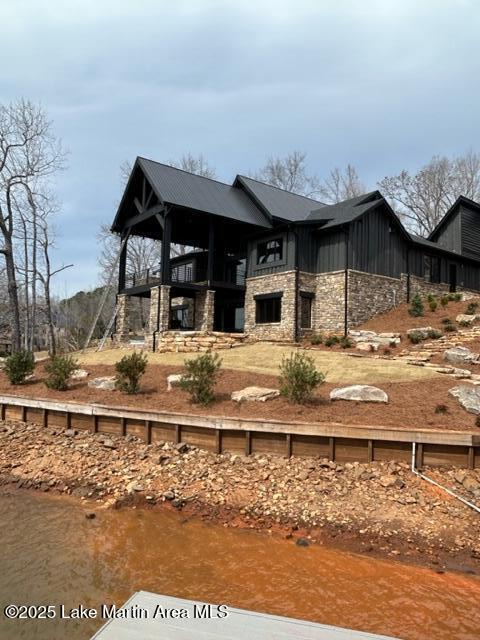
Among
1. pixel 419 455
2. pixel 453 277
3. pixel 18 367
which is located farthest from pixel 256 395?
pixel 453 277

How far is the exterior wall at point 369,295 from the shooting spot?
78.6 feet

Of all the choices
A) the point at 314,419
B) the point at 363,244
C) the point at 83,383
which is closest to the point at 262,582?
the point at 314,419

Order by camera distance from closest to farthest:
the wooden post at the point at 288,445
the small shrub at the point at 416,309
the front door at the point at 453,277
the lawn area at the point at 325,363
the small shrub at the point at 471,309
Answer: the wooden post at the point at 288,445 → the lawn area at the point at 325,363 → the small shrub at the point at 471,309 → the small shrub at the point at 416,309 → the front door at the point at 453,277

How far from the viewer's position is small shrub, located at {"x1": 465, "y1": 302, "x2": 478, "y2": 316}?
22264 mm

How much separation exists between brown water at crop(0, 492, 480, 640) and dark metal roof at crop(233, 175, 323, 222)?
20.3 metres

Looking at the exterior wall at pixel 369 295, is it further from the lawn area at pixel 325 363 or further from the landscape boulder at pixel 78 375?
the landscape boulder at pixel 78 375

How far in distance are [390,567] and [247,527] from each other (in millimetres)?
2193

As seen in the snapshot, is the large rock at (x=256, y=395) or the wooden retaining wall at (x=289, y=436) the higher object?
the large rock at (x=256, y=395)

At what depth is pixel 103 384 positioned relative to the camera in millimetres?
13352

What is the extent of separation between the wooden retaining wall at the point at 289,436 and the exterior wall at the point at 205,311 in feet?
46.9

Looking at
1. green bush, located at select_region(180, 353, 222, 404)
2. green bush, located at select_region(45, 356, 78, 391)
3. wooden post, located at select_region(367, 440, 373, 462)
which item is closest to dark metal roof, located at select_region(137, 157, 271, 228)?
green bush, located at select_region(45, 356, 78, 391)

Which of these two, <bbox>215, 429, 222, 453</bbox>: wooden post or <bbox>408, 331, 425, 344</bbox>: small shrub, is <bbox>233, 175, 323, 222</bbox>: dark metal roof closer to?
<bbox>408, 331, 425, 344</bbox>: small shrub

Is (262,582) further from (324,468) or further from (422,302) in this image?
(422,302)

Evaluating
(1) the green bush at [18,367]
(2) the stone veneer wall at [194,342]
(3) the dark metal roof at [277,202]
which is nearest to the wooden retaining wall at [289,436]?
(1) the green bush at [18,367]
